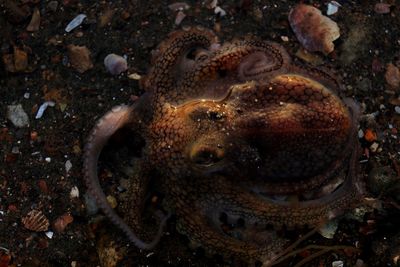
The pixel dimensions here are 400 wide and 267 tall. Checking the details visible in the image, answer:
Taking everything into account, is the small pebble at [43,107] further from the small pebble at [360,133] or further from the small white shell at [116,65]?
the small pebble at [360,133]

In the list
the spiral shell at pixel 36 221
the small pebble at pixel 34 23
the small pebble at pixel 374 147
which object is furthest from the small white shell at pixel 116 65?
the small pebble at pixel 374 147

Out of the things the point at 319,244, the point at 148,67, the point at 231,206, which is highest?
the point at 148,67

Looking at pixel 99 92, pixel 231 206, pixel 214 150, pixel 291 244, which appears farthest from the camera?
pixel 99 92

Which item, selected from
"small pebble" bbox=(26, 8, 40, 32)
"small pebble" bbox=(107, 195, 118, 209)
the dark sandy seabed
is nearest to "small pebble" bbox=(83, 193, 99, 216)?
the dark sandy seabed

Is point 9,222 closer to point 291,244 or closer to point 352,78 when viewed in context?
point 291,244

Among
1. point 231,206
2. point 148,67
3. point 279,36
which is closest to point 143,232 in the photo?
point 231,206

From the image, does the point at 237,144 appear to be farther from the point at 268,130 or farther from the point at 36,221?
Result: the point at 36,221

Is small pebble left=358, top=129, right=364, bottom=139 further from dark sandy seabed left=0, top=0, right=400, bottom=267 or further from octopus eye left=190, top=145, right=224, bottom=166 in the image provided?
octopus eye left=190, top=145, right=224, bottom=166
